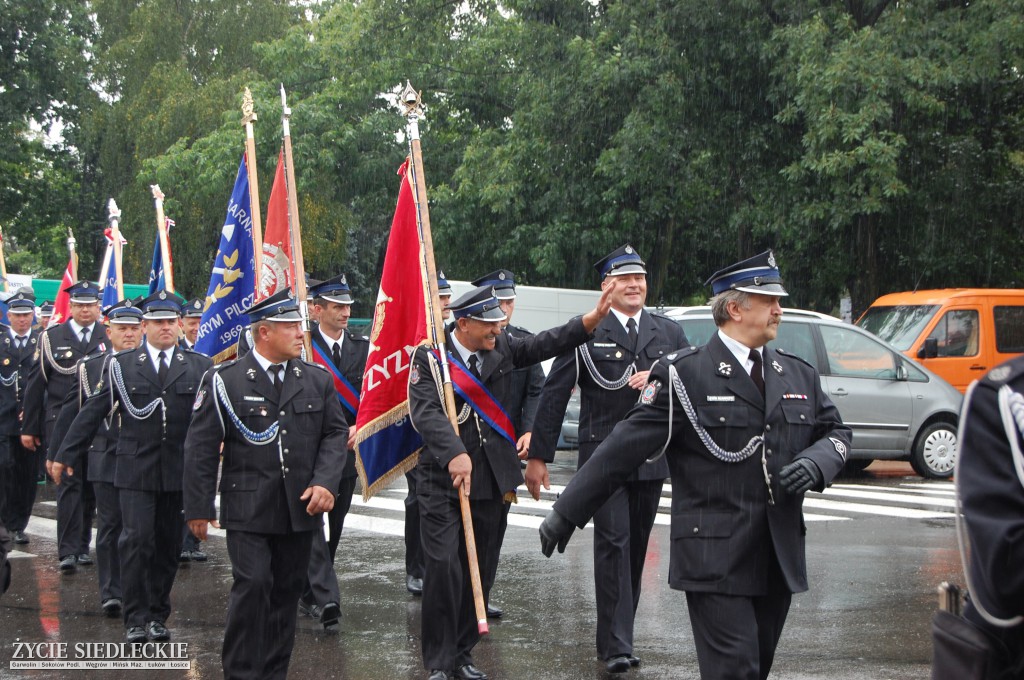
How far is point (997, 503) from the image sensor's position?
2.78 metres

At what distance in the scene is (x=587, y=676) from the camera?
6.48 meters

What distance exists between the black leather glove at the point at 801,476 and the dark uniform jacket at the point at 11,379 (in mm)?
9306

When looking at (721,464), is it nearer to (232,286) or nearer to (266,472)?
(266,472)

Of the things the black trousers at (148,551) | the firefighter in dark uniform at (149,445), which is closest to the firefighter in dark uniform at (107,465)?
the firefighter in dark uniform at (149,445)

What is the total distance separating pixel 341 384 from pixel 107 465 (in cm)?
168

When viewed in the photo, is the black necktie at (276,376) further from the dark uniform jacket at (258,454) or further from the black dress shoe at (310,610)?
the black dress shoe at (310,610)

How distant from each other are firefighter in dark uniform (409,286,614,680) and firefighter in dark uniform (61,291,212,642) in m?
2.02

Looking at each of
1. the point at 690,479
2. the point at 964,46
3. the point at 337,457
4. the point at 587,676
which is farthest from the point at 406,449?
the point at 964,46

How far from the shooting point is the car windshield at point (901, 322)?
17.1 meters

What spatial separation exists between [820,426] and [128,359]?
4.99 metres

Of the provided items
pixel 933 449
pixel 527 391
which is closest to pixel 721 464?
pixel 527 391

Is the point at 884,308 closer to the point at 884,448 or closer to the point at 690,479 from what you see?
the point at 884,448

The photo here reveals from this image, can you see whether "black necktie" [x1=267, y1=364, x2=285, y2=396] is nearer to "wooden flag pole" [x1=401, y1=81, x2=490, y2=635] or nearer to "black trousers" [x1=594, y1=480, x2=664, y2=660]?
"wooden flag pole" [x1=401, y1=81, x2=490, y2=635]

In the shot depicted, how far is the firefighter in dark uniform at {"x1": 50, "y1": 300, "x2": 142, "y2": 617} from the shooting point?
327 inches
